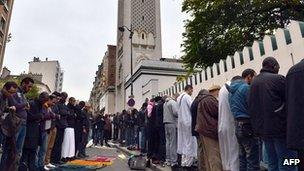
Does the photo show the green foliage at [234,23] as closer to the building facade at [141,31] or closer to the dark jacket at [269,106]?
the dark jacket at [269,106]

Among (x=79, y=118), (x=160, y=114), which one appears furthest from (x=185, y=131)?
(x=79, y=118)

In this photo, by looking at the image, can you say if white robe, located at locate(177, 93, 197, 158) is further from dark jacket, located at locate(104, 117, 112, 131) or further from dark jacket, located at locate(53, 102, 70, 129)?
dark jacket, located at locate(104, 117, 112, 131)

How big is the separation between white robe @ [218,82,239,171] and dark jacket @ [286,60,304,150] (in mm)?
2217

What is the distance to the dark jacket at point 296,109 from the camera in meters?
3.19

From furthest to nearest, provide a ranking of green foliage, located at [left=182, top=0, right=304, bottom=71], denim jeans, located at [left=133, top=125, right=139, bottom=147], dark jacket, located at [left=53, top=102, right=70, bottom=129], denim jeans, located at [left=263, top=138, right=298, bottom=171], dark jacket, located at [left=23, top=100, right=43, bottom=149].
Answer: green foliage, located at [left=182, top=0, right=304, bottom=71], denim jeans, located at [left=133, top=125, right=139, bottom=147], dark jacket, located at [left=53, top=102, right=70, bottom=129], dark jacket, located at [left=23, top=100, right=43, bottom=149], denim jeans, located at [left=263, top=138, right=298, bottom=171]

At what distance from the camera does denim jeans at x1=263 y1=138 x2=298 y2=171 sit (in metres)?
3.81

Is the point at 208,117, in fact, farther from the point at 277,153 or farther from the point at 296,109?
the point at 296,109

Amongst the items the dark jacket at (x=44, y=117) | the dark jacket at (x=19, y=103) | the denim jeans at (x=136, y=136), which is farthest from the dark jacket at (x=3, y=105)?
the denim jeans at (x=136, y=136)

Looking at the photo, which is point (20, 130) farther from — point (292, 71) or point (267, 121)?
point (292, 71)

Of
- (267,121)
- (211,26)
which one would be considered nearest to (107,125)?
(211,26)

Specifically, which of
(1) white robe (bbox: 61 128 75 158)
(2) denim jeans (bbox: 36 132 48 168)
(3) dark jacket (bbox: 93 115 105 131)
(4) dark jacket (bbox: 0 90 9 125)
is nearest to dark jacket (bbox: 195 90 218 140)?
(4) dark jacket (bbox: 0 90 9 125)

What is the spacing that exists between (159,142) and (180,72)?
28.7 m

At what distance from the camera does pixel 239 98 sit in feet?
17.0

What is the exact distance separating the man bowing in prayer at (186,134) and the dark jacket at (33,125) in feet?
10.1
